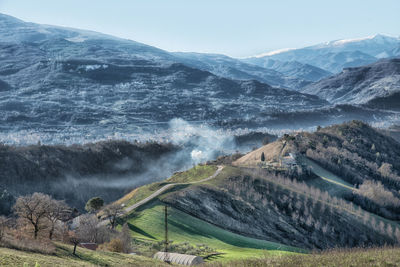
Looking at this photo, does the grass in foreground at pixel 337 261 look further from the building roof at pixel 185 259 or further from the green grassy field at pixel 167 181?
the green grassy field at pixel 167 181

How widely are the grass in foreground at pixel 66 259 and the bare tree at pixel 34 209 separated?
964 centimetres

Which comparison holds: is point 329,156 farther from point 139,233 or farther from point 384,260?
point 384,260

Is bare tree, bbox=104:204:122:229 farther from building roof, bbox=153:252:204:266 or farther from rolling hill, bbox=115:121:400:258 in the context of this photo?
building roof, bbox=153:252:204:266

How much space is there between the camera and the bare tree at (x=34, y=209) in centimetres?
6306

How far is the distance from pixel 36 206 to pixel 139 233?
31.3m

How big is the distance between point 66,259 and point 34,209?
16.4 metres

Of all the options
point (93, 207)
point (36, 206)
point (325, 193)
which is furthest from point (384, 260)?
point (325, 193)

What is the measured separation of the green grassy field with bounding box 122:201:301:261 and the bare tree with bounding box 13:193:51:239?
26.4 m

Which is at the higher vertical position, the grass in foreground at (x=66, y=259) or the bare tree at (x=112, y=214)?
the grass in foreground at (x=66, y=259)

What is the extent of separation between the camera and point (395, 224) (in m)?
137

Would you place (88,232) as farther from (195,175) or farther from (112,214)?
(195,175)

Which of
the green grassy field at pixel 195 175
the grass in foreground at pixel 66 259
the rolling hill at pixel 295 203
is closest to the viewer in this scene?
the grass in foreground at pixel 66 259

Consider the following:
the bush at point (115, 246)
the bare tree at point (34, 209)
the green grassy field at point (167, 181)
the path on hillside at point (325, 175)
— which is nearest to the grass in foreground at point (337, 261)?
the bush at point (115, 246)

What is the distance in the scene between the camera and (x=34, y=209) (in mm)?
63156
